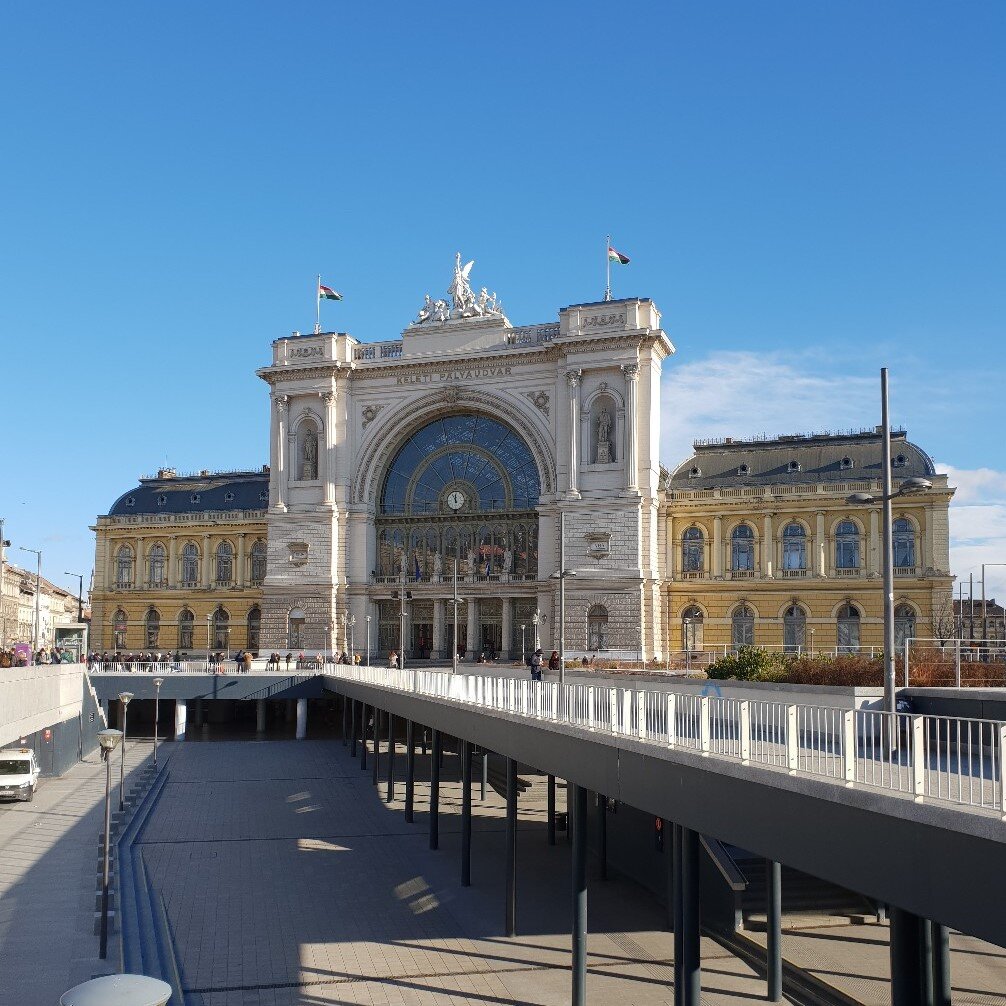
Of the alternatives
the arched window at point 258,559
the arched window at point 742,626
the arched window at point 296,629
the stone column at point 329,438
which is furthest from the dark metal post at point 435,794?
the arched window at point 258,559

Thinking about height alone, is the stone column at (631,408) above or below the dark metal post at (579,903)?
above

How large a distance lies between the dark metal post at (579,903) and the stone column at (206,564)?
6958 centimetres

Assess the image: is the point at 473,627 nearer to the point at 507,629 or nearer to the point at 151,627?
the point at 507,629

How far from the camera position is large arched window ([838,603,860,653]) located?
67.6 meters

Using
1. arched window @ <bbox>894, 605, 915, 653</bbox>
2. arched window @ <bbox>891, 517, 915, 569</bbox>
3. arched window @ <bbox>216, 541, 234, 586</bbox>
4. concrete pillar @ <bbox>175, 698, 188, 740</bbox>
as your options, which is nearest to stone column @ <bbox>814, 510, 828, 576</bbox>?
arched window @ <bbox>891, 517, 915, 569</bbox>

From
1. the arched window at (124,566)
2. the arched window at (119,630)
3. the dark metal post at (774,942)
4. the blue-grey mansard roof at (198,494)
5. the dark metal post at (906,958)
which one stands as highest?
the blue-grey mansard roof at (198,494)

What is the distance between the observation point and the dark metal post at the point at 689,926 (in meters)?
15.2

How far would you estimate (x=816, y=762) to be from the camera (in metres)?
13.6

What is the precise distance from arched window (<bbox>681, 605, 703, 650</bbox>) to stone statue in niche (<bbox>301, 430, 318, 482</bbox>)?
26.0 metres

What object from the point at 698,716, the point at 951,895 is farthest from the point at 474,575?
the point at 951,895

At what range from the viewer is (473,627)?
74062mm

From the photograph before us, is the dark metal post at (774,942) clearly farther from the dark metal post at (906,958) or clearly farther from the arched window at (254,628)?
the arched window at (254,628)

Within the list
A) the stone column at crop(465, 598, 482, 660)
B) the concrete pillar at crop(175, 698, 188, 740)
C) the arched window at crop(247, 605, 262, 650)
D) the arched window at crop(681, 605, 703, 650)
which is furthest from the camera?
the arched window at crop(247, 605, 262, 650)

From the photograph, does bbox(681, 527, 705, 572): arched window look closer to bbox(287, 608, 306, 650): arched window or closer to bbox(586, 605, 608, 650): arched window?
bbox(586, 605, 608, 650): arched window
